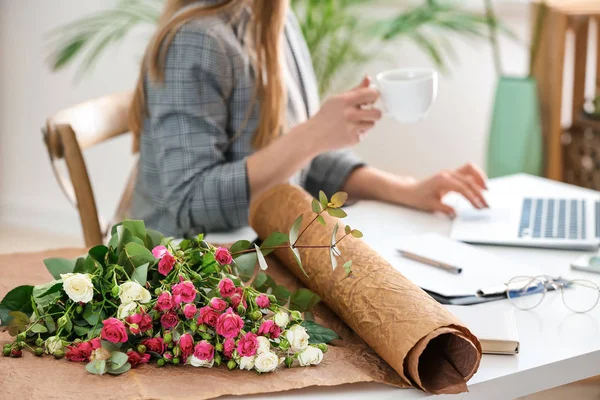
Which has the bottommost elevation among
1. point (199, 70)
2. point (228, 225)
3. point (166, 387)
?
point (228, 225)

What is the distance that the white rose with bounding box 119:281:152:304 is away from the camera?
81cm

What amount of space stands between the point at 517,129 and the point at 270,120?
1.38 m

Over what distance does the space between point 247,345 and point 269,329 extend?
3 cm

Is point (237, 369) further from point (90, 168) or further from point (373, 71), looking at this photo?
point (90, 168)

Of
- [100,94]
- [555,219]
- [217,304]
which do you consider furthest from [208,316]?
[100,94]

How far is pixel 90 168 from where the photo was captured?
324 centimetres

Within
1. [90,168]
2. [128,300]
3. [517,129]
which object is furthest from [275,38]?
[90,168]

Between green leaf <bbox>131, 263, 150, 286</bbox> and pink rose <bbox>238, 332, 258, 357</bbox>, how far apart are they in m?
0.12

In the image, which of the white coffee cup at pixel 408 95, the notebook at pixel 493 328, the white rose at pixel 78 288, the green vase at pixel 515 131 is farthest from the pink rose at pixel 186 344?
the green vase at pixel 515 131

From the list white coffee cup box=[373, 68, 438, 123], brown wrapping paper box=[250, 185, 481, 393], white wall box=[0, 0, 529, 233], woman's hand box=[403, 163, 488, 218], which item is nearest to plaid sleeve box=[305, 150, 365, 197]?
woman's hand box=[403, 163, 488, 218]

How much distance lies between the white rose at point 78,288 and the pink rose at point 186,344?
0.34 ft

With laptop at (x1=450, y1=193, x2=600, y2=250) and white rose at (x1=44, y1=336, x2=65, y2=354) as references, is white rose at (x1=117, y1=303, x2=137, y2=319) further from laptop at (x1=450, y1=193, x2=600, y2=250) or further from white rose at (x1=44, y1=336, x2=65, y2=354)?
laptop at (x1=450, y1=193, x2=600, y2=250)

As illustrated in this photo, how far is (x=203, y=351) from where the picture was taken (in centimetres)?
79

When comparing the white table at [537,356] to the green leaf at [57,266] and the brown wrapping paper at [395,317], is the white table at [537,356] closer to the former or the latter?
the brown wrapping paper at [395,317]
